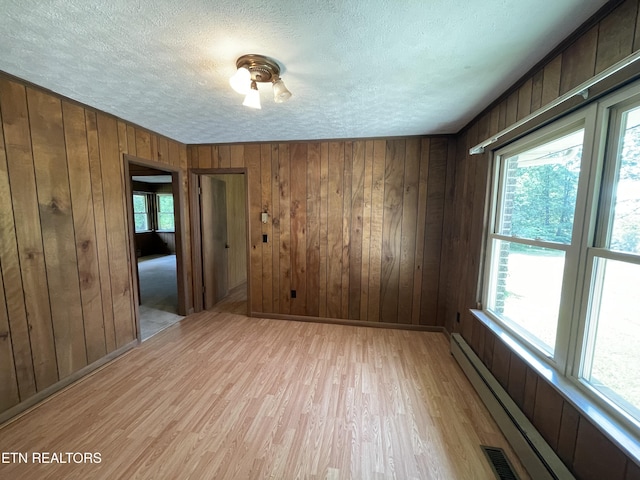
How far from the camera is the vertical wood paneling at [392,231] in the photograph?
2.87 metres

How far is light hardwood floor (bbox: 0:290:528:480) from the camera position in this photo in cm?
137

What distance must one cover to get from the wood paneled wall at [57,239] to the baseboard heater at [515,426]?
10.5 feet

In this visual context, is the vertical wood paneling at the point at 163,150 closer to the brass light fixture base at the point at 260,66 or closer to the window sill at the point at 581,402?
the brass light fixture base at the point at 260,66

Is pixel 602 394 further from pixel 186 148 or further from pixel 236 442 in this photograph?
pixel 186 148

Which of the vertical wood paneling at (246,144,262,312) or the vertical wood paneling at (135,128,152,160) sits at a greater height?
the vertical wood paneling at (135,128,152,160)

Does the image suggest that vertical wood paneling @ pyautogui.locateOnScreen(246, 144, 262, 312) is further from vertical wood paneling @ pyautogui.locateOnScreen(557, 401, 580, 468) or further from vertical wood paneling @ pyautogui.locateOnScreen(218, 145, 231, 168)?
vertical wood paneling @ pyautogui.locateOnScreen(557, 401, 580, 468)

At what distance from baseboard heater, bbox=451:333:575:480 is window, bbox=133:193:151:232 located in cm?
945

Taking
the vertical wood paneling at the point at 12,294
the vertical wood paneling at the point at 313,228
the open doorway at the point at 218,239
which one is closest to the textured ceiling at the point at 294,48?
the vertical wood paneling at the point at 12,294

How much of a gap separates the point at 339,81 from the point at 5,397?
9.93 feet

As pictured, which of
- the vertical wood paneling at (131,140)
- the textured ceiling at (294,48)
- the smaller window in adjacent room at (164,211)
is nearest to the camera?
the textured ceiling at (294,48)

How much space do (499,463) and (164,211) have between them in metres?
9.88

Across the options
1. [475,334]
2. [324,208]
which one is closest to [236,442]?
[475,334]

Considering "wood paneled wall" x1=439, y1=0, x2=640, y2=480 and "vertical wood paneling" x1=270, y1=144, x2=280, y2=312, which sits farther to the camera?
"vertical wood paneling" x1=270, y1=144, x2=280, y2=312

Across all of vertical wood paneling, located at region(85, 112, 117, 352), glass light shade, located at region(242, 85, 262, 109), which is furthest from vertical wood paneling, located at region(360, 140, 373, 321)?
vertical wood paneling, located at region(85, 112, 117, 352)
